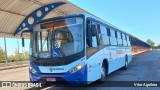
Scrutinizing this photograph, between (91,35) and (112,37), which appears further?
(112,37)

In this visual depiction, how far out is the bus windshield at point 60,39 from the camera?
34.4ft

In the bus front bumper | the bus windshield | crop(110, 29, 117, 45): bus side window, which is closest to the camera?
the bus front bumper

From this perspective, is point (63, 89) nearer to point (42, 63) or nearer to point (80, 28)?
point (42, 63)

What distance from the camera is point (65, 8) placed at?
2839cm

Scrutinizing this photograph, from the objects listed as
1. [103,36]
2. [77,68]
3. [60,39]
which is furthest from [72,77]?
[103,36]

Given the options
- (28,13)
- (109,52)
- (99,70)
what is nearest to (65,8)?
(28,13)

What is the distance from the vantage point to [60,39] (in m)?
10.8

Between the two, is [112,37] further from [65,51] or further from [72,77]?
[72,77]

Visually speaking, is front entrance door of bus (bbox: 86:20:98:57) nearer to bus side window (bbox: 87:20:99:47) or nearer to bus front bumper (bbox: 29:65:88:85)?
bus side window (bbox: 87:20:99:47)

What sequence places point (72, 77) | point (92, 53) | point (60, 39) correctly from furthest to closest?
point (92, 53)
point (60, 39)
point (72, 77)

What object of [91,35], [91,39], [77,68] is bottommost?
[77,68]

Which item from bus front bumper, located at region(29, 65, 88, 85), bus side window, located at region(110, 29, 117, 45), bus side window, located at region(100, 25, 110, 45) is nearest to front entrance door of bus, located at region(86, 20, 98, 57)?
bus front bumper, located at region(29, 65, 88, 85)

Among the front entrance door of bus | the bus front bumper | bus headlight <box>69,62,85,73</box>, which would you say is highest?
the front entrance door of bus

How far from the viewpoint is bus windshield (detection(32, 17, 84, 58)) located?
10.5 meters
